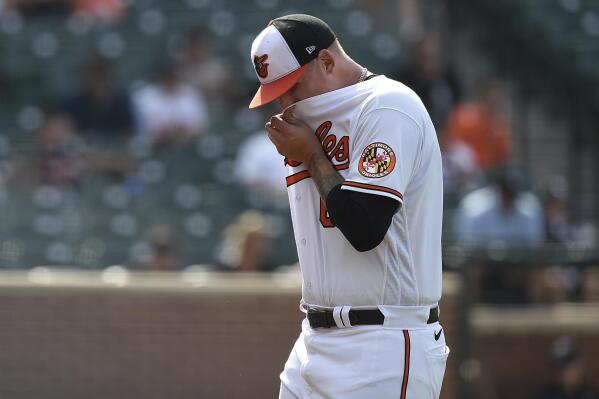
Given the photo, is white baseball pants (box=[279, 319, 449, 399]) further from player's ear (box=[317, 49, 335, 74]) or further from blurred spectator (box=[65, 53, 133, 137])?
blurred spectator (box=[65, 53, 133, 137])

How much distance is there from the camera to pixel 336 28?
11992mm

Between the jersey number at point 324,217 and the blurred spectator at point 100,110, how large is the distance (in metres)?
7.14

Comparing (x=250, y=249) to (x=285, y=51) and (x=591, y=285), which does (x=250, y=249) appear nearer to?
(x=591, y=285)

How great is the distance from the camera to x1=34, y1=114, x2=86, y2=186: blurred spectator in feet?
31.5

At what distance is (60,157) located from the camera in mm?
9656

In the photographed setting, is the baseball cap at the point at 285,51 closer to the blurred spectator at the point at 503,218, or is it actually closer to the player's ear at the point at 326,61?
the player's ear at the point at 326,61

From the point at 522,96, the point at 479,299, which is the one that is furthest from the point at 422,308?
the point at 522,96

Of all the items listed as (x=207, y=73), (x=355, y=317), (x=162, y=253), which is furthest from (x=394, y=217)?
(x=207, y=73)

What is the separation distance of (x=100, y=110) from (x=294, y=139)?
7.32m

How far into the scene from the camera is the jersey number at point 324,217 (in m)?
3.29

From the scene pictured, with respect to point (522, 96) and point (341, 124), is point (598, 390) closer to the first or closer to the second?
point (341, 124)

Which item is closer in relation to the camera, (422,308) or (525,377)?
(422,308)

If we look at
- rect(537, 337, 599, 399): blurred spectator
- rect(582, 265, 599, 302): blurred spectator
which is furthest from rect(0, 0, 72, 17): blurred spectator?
rect(537, 337, 599, 399): blurred spectator

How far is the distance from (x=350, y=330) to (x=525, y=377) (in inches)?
146
